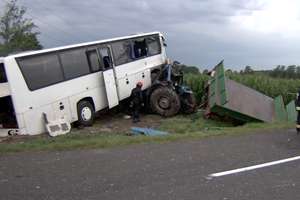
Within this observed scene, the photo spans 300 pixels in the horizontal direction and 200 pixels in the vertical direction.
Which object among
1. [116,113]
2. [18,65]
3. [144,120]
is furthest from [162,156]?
[116,113]

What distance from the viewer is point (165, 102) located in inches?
755

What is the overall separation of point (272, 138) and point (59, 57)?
6.94m

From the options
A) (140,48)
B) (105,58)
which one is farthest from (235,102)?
(105,58)

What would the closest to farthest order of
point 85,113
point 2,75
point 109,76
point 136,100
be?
point 2,75
point 85,113
point 109,76
point 136,100

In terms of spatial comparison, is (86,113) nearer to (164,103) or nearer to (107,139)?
(164,103)

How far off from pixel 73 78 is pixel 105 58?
5.68ft

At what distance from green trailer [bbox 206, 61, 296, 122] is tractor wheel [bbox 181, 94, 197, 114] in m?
0.92

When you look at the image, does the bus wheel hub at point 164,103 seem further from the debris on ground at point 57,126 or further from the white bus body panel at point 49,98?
the debris on ground at point 57,126

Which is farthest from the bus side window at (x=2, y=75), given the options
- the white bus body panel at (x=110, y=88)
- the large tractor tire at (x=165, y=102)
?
the large tractor tire at (x=165, y=102)

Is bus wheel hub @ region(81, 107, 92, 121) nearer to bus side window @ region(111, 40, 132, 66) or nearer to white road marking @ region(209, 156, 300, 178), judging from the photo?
bus side window @ region(111, 40, 132, 66)

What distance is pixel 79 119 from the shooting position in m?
16.9

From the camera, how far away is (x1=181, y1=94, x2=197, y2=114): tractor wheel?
19.7 m

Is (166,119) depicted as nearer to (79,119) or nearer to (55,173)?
(79,119)

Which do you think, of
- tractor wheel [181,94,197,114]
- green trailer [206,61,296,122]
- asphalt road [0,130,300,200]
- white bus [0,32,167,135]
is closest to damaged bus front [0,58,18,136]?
white bus [0,32,167,135]
